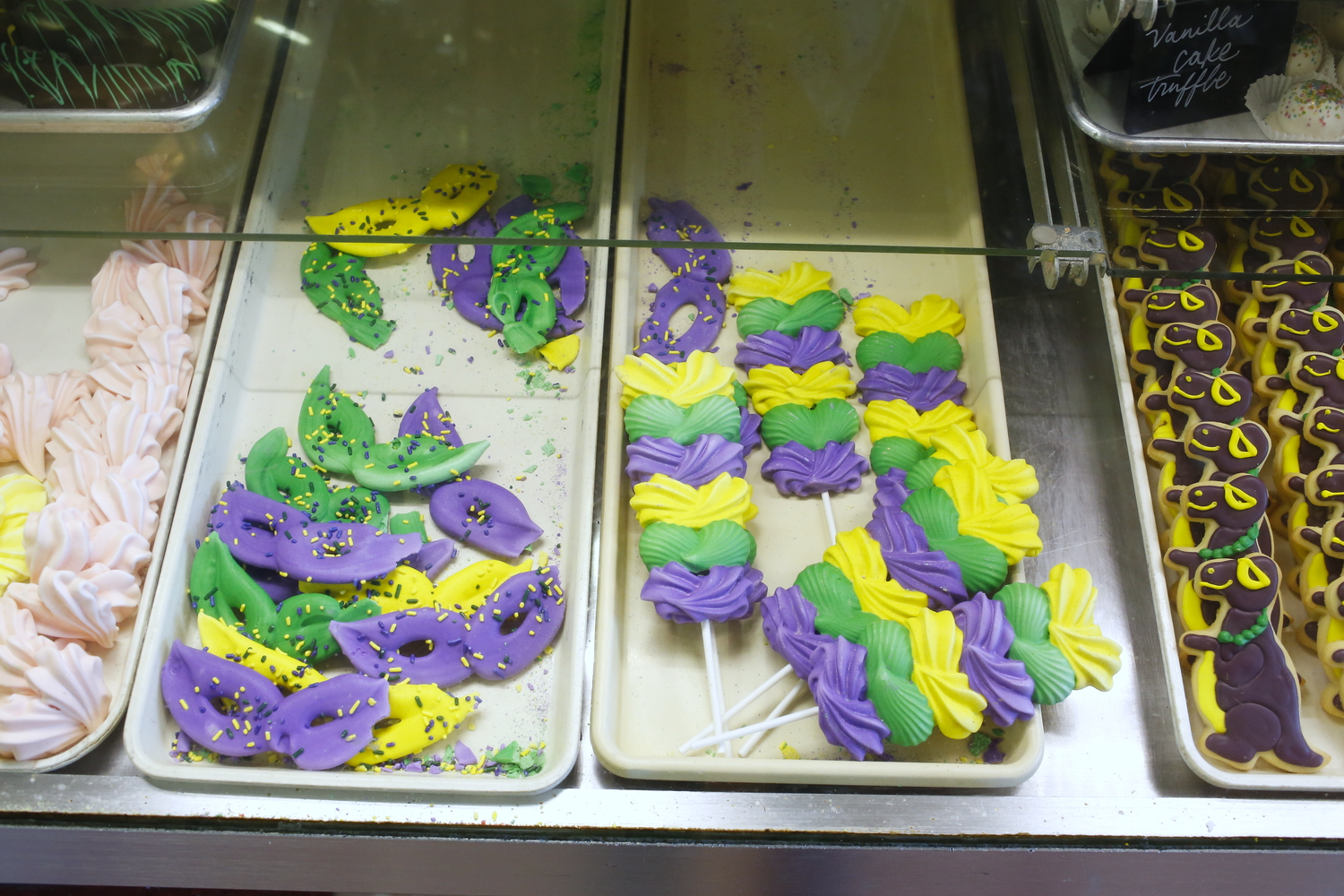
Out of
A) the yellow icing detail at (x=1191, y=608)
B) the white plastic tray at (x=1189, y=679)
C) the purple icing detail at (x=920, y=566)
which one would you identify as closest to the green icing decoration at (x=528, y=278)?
the purple icing detail at (x=920, y=566)

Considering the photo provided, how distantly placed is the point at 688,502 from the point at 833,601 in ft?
0.70

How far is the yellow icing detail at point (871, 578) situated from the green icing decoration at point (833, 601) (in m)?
0.01

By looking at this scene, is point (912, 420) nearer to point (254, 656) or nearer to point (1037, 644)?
point (1037, 644)

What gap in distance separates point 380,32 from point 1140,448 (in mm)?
1207

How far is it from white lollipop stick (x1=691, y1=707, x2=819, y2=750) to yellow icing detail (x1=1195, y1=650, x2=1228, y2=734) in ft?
1.45

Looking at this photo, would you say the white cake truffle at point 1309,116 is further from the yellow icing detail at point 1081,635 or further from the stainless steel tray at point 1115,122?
the yellow icing detail at point 1081,635

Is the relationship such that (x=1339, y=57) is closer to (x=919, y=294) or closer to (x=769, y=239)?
(x=919, y=294)

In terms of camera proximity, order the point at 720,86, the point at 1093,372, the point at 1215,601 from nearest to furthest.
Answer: the point at 1215,601 → the point at 1093,372 → the point at 720,86

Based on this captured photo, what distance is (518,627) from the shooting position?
1239 mm

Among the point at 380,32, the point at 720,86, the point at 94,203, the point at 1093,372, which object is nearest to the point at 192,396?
the point at 94,203

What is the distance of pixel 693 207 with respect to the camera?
1481 millimetres

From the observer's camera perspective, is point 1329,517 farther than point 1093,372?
No

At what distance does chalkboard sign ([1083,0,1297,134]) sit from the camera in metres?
1.09

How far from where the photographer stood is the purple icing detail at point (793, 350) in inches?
54.6
